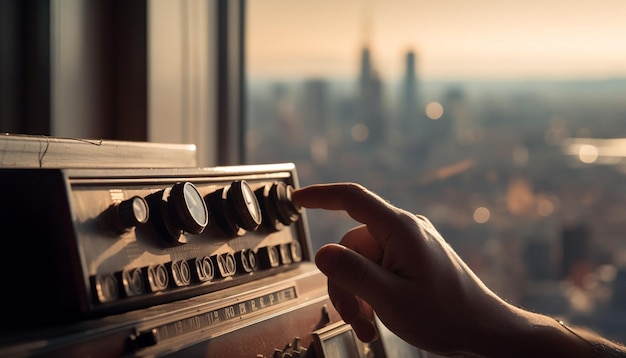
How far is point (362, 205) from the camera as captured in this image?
36.9 inches

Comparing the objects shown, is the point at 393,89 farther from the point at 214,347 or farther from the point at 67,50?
the point at 214,347

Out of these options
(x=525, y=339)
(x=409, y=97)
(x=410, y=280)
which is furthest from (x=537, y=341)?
(x=409, y=97)

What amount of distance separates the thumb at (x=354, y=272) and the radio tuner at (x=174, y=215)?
15 centimetres

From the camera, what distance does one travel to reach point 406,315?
0.89 m

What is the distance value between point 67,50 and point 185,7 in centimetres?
34

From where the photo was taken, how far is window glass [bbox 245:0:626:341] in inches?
63.7

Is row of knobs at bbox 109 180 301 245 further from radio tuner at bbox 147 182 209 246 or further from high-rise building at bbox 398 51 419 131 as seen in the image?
high-rise building at bbox 398 51 419 131

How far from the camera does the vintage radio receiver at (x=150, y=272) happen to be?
74cm

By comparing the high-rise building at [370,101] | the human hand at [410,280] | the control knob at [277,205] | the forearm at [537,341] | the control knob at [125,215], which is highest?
the high-rise building at [370,101]

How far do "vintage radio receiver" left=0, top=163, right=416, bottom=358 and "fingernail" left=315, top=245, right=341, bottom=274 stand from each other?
99 millimetres

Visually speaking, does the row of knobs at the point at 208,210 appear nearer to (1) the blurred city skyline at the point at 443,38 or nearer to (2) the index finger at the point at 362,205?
(2) the index finger at the point at 362,205

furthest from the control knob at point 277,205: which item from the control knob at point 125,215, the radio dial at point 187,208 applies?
the control knob at point 125,215

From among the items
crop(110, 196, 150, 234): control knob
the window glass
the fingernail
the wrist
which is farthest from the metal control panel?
the window glass

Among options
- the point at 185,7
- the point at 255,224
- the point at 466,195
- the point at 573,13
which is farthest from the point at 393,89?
the point at 255,224
